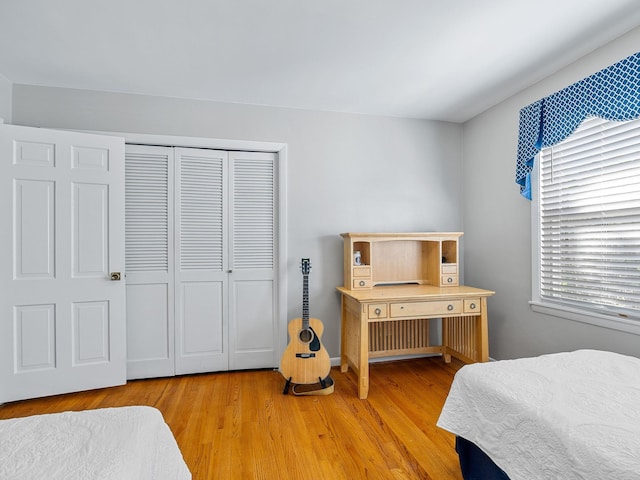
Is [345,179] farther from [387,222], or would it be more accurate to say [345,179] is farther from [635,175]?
[635,175]

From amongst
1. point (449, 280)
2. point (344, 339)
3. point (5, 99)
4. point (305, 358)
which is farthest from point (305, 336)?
point (5, 99)

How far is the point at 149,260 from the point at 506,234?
312 centimetres

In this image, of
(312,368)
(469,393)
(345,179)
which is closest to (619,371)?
(469,393)

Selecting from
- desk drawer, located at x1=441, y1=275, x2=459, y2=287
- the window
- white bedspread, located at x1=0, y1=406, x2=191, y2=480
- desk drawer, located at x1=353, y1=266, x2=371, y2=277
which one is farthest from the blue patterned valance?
white bedspread, located at x1=0, y1=406, x2=191, y2=480

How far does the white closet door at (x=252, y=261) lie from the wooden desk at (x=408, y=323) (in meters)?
0.71

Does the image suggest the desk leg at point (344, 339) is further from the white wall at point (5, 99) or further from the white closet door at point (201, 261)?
the white wall at point (5, 99)

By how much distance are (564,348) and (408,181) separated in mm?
1927

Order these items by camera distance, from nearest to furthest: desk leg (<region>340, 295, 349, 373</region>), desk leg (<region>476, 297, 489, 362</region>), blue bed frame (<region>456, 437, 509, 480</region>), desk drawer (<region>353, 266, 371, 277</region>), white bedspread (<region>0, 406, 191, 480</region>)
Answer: white bedspread (<region>0, 406, 191, 480</region>) → blue bed frame (<region>456, 437, 509, 480</region>) → desk leg (<region>476, 297, 489, 362</region>) → desk drawer (<region>353, 266, 371, 277</region>) → desk leg (<region>340, 295, 349, 373</region>)

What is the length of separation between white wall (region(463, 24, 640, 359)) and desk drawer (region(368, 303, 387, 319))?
1.20 m

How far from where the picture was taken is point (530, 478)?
1.26 meters

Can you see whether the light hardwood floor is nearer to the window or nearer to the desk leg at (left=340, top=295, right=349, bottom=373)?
the desk leg at (left=340, top=295, right=349, bottom=373)

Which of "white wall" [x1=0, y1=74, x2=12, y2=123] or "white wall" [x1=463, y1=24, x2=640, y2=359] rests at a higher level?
"white wall" [x1=0, y1=74, x2=12, y2=123]

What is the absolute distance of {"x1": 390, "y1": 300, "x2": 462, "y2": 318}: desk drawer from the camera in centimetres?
286

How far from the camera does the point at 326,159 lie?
343 centimetres
